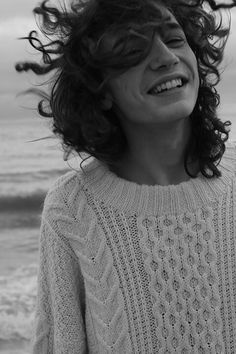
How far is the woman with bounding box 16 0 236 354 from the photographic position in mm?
1791

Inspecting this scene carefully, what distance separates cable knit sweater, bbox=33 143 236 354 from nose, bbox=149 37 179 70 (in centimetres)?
30

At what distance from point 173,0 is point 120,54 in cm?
19

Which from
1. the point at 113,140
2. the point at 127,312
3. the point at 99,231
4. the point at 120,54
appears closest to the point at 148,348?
the point at 127,312

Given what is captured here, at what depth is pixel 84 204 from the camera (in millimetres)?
1926

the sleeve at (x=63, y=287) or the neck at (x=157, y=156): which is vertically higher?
the neck at (x=157, y=156)

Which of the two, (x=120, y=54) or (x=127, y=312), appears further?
(x=127, y=312)

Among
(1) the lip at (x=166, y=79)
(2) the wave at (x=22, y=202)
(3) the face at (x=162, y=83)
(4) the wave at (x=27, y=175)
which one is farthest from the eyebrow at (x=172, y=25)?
(4) the wave at (x=27, y=175)

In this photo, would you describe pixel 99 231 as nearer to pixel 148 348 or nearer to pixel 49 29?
pixel 148 348

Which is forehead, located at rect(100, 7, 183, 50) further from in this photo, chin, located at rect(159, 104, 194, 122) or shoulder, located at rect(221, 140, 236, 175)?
shoulder, located at rect(221, 140, 236, 175)

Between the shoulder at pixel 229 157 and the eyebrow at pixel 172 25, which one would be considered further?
the shoulder at pixel 229 157

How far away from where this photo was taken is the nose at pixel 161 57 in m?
1.75

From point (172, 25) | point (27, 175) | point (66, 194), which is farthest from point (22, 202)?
point (172, 25)

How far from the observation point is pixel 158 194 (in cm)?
188

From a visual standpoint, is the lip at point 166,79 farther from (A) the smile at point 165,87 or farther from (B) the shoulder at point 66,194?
(B) the shoulder at point 66,194
